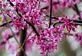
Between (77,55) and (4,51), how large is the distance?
2.09 feet

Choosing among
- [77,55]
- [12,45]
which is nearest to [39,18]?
[12,45]

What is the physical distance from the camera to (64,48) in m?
1.95

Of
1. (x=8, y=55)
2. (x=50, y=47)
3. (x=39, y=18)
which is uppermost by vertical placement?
(x=39, y=18)

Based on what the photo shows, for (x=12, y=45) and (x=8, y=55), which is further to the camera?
(x=8, y=55)

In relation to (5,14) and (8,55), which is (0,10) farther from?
(8,55)

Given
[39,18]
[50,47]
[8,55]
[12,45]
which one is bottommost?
[8,55]

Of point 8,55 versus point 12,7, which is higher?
point 12,7

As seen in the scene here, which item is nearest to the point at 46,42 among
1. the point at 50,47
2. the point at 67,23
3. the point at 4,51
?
the point at 50,47

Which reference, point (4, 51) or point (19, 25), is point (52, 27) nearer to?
point (19, 25)

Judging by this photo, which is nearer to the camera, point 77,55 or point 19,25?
point 19,25

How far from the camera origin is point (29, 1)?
1051 millimetres

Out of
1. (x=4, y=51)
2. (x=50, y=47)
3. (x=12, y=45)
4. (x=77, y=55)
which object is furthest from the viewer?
(x=4, y=51)

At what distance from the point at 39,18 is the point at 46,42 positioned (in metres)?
0.12

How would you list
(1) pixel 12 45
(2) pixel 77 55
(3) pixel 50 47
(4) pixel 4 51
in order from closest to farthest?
(3) pixel 50 47 → (1) pixel 12 45 → (2) pixel 77 55 → (4) pixel 4 51
